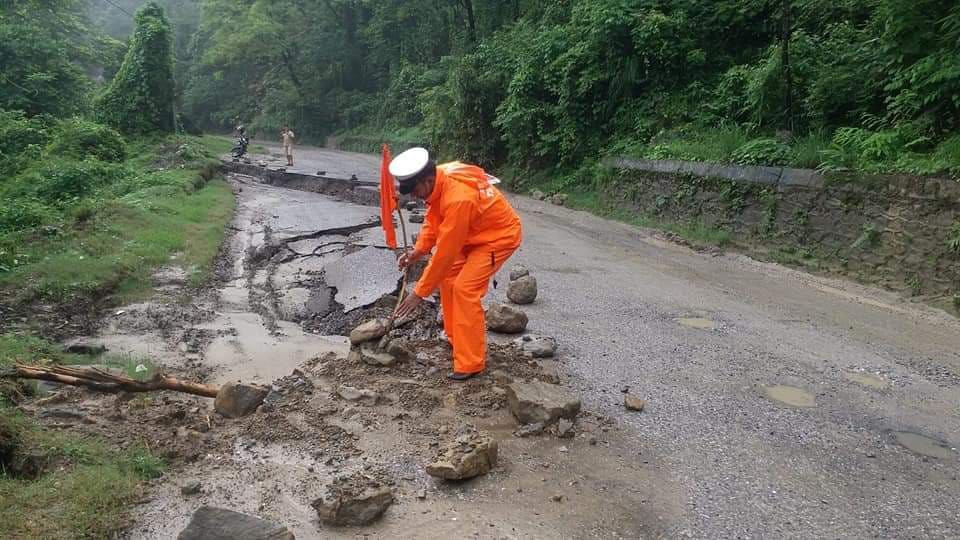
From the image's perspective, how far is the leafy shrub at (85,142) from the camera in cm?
1583

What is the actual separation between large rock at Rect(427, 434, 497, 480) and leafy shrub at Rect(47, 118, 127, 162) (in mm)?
15299

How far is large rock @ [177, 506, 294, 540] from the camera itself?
2.80m

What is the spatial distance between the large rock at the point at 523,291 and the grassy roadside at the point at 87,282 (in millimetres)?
3590

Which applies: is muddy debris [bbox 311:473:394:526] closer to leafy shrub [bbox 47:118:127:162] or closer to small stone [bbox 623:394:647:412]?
small stone [bbox 623:394:647:412]

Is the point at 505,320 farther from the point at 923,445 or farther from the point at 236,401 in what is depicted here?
the point at 923,445

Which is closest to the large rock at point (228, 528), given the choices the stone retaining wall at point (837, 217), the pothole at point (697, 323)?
the pothole at point (697, 323)

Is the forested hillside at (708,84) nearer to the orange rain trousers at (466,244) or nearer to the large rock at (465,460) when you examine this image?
the orange rain trousers at (466,244)

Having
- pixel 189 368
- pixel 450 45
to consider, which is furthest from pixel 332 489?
pixel 450 45

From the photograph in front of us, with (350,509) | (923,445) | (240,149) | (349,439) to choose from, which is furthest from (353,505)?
(240,149)

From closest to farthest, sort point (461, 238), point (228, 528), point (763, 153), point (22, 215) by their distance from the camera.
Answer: point (228, 528)
point (461, 238)
point (22, 215)
point (763, 153)

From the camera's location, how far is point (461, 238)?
449 centimetres

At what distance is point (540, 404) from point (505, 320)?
6.30 feet

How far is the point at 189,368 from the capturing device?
5.68 metres

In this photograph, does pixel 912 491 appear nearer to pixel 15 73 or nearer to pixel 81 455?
pixel 81 455
